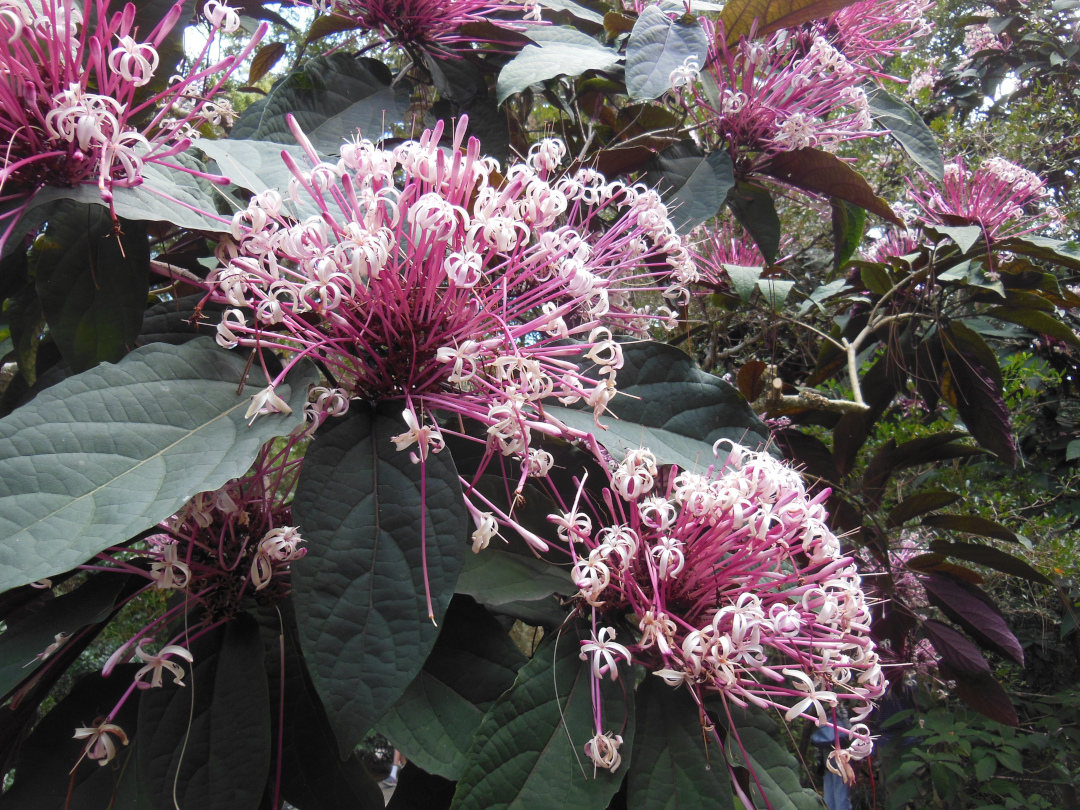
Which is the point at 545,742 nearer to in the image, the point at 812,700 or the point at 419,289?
the point at 812,700

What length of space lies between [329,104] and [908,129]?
1006 millimetres

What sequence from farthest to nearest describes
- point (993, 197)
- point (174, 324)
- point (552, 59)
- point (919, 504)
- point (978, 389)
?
point (993, 197) → point (978, 389) → point (919, 504) → point (552, 59) → point (174, 324)

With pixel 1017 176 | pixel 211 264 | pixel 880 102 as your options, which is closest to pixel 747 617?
pixel 211 264

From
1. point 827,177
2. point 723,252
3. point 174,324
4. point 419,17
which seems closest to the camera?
point 174,324

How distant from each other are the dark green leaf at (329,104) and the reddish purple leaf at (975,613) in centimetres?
132

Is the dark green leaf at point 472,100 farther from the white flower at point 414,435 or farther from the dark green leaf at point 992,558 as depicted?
the dark green leaf at point 992,558

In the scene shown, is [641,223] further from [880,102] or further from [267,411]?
[880,102]

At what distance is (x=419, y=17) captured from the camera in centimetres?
99

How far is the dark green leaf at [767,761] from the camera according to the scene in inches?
25.1

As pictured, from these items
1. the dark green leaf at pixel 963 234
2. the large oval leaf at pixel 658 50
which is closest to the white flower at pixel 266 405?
the large oval leaf at pixel 658 50

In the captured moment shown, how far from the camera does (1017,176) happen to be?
5.06 ft

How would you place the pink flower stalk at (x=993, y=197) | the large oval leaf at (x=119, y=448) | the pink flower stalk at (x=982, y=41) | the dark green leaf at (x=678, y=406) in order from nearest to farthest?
the large oval leaf at (x=119, y=448) < the dark green leaf at (x=678, y=406) < the pink flower stalk at (x=993, y=197) < the pink flower stalk at (x=982, y=41)

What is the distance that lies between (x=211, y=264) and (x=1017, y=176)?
1754 millimetres

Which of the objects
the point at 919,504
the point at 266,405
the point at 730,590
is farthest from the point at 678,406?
the point at 919,504
